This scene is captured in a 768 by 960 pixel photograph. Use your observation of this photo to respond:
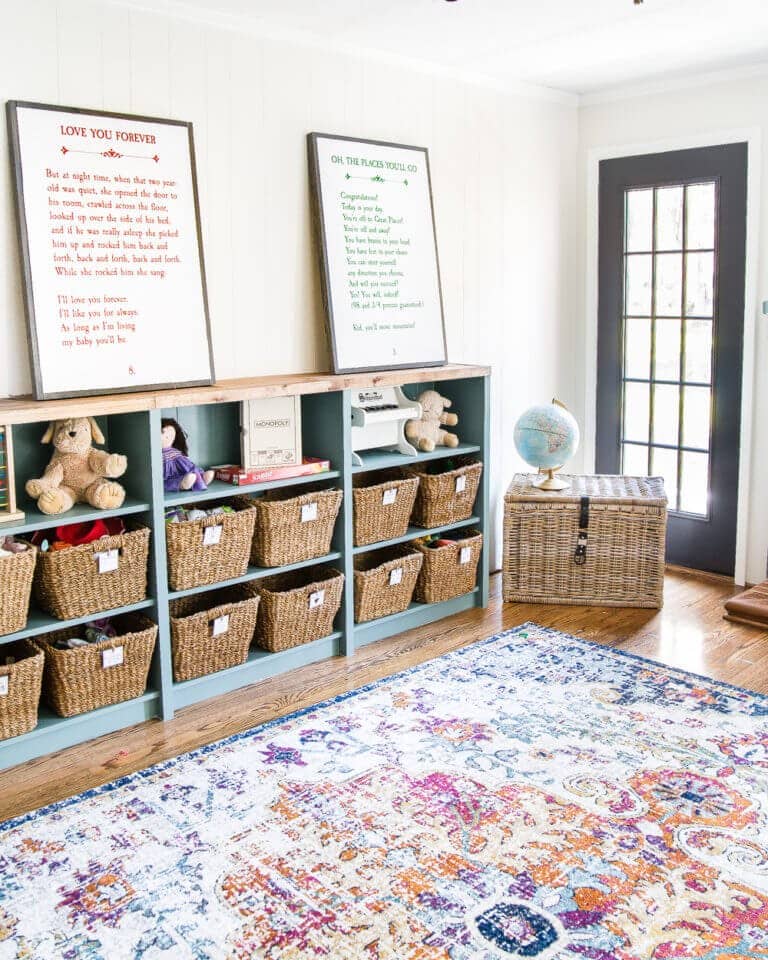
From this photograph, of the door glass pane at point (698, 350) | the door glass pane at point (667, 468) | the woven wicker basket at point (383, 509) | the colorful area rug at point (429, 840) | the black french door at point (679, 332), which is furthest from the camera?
the door glass pane at point (667, 468)

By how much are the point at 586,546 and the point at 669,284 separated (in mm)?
1391

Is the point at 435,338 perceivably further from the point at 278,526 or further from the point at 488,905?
the point at 488,905

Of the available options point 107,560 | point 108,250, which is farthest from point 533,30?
point 107,560

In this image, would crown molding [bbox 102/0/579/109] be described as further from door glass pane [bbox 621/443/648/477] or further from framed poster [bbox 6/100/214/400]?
door glass pane [bbox 621/443/648/477]

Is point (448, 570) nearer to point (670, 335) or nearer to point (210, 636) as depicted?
point (210, 636)

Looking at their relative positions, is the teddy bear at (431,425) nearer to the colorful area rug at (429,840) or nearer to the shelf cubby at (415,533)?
the shelf cubby at (415,533)

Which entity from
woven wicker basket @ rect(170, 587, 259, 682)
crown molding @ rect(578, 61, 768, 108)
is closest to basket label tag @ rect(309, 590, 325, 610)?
woven wicker basket @ rect(170, 587, 259, 682)

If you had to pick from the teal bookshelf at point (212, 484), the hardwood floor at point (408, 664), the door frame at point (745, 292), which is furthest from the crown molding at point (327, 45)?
the hardwood floor at point (408, 664)

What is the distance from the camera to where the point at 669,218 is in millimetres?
4625

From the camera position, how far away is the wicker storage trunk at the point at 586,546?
165 inches

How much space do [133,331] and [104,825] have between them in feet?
5.02

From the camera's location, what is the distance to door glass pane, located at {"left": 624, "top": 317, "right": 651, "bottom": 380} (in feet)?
15.8

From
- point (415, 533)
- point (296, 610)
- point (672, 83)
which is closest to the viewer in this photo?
point (296, 610)

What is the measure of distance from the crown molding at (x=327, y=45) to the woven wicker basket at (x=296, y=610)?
1982mm
